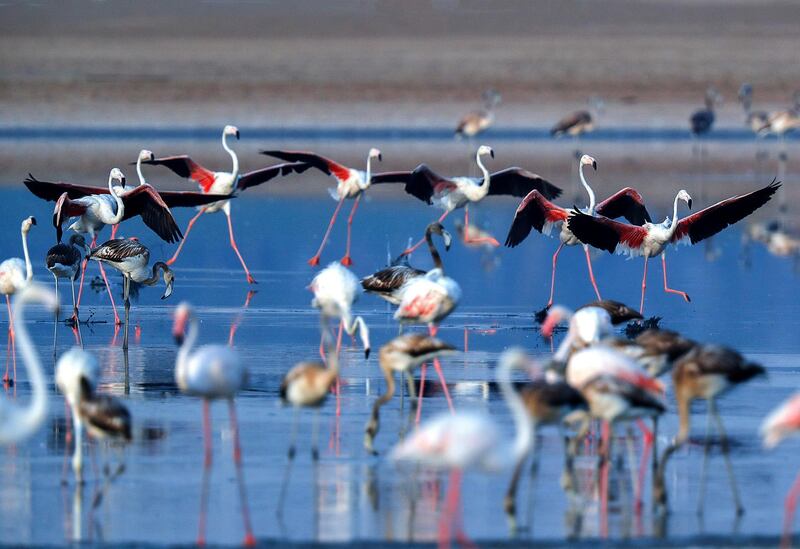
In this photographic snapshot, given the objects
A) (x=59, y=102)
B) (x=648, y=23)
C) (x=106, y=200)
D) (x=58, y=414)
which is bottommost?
(x=58, y=414)

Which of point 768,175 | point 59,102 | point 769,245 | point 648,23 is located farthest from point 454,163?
point 648,23

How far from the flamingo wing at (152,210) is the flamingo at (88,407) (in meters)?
5.97

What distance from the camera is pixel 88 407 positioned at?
21.6 ft

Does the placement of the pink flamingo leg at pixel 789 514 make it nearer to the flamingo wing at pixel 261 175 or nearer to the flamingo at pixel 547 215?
the flamingo at pixel 547 215

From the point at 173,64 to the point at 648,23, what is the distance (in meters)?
21.6

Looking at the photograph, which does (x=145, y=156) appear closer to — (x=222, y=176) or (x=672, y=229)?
(x=222, y=176)

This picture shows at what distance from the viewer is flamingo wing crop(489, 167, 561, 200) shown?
1541cm

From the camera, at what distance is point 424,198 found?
15633 mm

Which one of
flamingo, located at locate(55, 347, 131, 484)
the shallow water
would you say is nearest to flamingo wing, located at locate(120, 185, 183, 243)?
the shallow water

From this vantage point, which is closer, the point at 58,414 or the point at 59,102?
the point at 58,414

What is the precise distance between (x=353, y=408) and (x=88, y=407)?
236 cm

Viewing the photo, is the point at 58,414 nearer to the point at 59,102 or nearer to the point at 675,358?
the point at 675,358

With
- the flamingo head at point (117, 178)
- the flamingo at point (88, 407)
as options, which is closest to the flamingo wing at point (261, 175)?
the flamingo head at point (117, 178)

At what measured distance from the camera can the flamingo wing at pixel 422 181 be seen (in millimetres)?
15148
